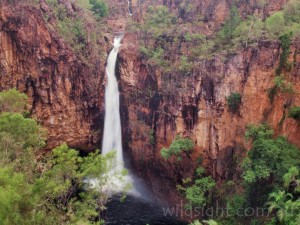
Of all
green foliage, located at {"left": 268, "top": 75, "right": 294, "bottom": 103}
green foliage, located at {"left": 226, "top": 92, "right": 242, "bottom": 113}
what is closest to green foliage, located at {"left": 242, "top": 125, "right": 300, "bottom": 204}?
green foliage, located at {"left": 268, "top": 75, "right": 294, "bottom": 103}

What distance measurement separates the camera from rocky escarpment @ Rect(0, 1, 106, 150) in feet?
81.9

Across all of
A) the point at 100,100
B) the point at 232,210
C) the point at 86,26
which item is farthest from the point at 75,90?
the point at 232,210

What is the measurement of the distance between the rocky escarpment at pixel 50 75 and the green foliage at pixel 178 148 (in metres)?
8.94

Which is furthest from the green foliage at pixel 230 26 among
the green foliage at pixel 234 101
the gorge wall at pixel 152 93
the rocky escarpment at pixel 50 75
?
the rocky escarpment at pixel 50 75

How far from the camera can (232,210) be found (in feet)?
59.3

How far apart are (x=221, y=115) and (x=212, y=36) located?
24.3ft

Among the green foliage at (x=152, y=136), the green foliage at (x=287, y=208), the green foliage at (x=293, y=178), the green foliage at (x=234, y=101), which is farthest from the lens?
the green foliage at (x=152, y=136)

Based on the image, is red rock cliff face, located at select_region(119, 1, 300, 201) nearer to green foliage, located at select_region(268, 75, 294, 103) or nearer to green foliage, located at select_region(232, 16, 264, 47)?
green foliage, located at select_region(268, 75, 294, 103)

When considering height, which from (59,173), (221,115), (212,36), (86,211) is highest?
(212,36)

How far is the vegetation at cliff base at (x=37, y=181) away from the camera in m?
12.1

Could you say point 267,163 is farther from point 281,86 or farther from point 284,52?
point 284,52

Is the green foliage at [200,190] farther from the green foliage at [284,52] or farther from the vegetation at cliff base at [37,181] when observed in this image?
the green foliage at [284,52]

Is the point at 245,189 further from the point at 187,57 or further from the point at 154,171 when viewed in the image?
the point at 187,57

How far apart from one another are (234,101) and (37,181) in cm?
1284
